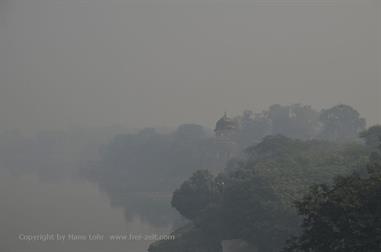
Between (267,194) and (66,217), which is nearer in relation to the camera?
(267,194)

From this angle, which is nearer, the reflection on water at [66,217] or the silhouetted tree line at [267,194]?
the silhouetted tree line at [267,194]

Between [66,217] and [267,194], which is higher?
[66,217]

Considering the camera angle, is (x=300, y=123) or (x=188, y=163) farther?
(x=300, y=123)

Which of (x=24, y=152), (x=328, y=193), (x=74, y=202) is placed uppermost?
(x=24, y=152)

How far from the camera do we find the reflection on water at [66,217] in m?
27.3

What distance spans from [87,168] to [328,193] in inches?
2361

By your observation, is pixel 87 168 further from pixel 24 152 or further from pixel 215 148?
pixel 215 148

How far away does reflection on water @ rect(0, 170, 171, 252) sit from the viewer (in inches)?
1076

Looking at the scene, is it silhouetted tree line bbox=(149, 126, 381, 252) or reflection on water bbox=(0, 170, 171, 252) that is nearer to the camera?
silhouetted tree line bbox=(149, 126, 381, 252)

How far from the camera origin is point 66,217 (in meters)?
33.6

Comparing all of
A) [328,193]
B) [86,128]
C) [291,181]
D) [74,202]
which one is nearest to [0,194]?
[74,202]

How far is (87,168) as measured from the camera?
68.4m

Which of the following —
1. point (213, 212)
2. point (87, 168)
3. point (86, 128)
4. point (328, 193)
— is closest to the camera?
point (328, 193)

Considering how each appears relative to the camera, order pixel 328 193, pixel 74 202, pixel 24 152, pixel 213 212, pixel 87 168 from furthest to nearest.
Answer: pixel 24 152, pixel 87 168, pixel 74 202, pixel 213 212, pixel 328 193
